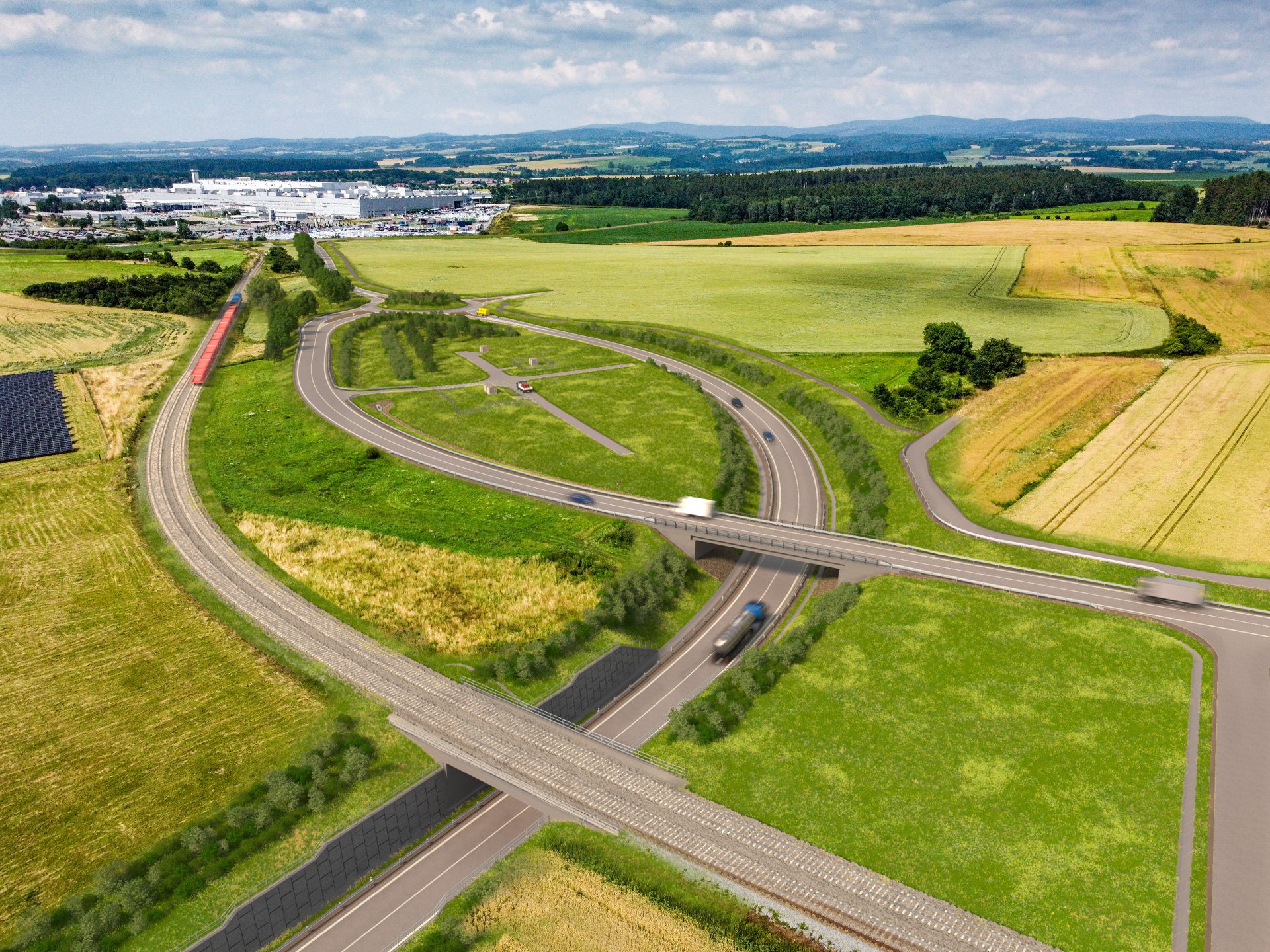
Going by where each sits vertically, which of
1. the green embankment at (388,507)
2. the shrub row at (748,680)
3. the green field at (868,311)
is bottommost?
the shrub row at (748,680)

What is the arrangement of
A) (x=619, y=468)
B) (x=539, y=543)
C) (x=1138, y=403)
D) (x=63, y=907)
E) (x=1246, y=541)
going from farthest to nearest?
(x=1138, y=403) < (x=619, y=468) < (x=539, y=543) < (x=1246, y=541) < (x=63, y=907)

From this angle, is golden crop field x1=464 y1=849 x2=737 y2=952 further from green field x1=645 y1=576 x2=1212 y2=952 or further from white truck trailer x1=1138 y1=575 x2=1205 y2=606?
white truck trailer x1=1138 y1=575 x2=1205 y2=606

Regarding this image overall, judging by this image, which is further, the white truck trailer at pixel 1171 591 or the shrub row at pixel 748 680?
the white truck trailer at pixel 1171 591

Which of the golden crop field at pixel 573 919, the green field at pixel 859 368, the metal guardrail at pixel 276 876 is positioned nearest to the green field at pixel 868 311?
the green field at pixel 859 368

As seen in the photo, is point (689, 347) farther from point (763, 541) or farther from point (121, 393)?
point (121, 393)

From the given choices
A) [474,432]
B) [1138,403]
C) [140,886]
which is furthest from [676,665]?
[1138,403]

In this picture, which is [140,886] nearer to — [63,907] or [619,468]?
[63,907]

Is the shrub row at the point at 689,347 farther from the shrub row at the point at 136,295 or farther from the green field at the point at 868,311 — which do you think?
the shrub row at the point at 136,295
